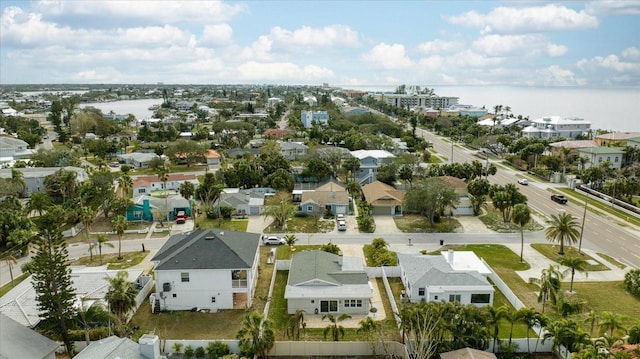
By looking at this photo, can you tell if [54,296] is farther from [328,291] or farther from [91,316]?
[328,291]

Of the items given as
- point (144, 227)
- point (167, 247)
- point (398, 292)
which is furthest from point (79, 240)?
point (398, 292)

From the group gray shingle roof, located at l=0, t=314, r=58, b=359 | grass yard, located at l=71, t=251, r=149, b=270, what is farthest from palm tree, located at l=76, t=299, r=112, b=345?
grass yard, located at l=71, t=251, r=149, b=270

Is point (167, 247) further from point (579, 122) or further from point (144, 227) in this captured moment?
point (579, 122)

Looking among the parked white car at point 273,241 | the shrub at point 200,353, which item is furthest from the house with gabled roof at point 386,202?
the shrub at point 200,353

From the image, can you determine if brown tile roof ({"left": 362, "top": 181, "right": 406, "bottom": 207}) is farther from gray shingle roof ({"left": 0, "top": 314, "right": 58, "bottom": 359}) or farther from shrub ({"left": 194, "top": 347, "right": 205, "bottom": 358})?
gray shingle roof ({"left": 0, "top": 314, "right": 58, "bottom": 359})

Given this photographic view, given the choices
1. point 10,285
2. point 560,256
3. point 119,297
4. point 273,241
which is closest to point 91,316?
point 119,297

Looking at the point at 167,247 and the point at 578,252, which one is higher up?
the point at 167,247
